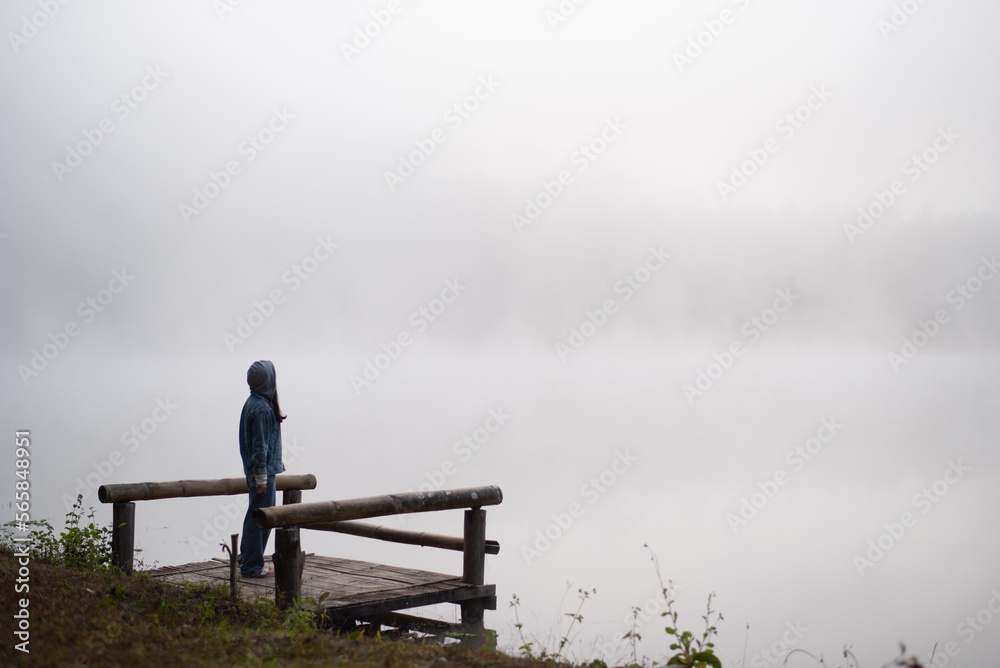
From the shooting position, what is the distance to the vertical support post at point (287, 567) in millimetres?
7215

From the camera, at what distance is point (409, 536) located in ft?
30.7

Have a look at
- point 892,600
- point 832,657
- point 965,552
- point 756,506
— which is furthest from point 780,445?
point 832,657

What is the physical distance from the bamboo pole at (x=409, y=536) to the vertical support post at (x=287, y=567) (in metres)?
1.31

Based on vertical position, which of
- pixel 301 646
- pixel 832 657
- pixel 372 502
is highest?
pixel 372 502

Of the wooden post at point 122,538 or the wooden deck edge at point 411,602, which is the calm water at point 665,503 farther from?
the wooden post at point 122,538

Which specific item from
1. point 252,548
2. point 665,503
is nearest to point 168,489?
point 252,548

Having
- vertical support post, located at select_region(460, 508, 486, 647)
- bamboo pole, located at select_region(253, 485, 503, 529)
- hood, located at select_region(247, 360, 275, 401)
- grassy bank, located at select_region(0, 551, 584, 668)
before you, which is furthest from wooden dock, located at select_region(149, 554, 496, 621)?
hood, located at select_region(247, 360, 275, 401)

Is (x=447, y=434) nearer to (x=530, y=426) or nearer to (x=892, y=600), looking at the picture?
(x=530, y=426)

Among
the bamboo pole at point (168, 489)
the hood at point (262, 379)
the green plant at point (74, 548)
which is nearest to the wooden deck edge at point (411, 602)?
the bamboo pole at point (168, 489)

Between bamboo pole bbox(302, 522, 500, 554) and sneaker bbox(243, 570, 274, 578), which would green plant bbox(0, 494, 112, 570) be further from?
bamboo pole bbox(302, 522, 500, 554)

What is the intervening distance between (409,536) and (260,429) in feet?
6.77

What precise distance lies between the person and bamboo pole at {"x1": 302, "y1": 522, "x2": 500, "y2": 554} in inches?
24.6

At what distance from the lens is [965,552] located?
26078 mm

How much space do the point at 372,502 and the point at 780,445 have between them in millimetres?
52631
